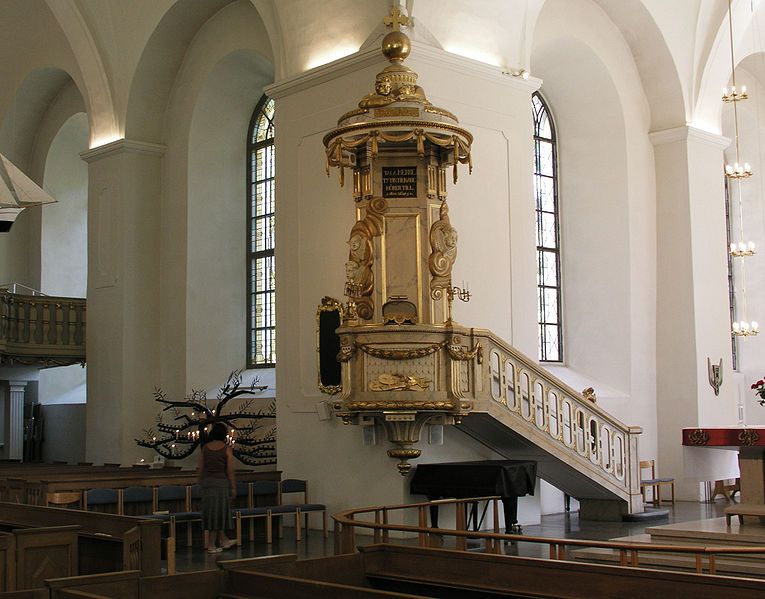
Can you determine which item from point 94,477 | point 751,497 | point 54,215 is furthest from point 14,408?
point 751,497

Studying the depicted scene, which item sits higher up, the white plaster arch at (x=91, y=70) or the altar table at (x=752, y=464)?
the white plaster arch at (x=91, y=70)

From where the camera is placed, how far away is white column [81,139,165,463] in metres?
18.2

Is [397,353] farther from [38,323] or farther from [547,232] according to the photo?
[38,323]

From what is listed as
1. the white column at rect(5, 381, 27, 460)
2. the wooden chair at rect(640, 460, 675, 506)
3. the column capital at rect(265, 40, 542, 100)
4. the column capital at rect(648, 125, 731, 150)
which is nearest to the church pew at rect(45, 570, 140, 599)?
the column capital at rect(265, 40, 542, 100)

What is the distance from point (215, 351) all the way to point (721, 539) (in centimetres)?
1018

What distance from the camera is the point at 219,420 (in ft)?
51.6

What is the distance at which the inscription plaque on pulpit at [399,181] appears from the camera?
13.2 meters

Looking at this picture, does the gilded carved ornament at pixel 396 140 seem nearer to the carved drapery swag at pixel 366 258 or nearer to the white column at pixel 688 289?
the carved drapery swag at pixel 366 258

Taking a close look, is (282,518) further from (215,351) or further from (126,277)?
(126,277)

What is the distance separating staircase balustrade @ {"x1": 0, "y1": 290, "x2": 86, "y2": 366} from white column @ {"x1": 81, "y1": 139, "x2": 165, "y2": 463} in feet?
1.52

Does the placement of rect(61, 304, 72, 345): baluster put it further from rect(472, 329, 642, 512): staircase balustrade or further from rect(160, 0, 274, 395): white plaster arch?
rect(472, 329, 642, 512): staircase balustrade

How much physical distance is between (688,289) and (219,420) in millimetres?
7916

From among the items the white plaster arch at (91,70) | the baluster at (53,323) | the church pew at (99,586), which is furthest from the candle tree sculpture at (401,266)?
the baluster at (53,323)

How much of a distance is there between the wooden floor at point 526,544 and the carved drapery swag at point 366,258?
278 cm
